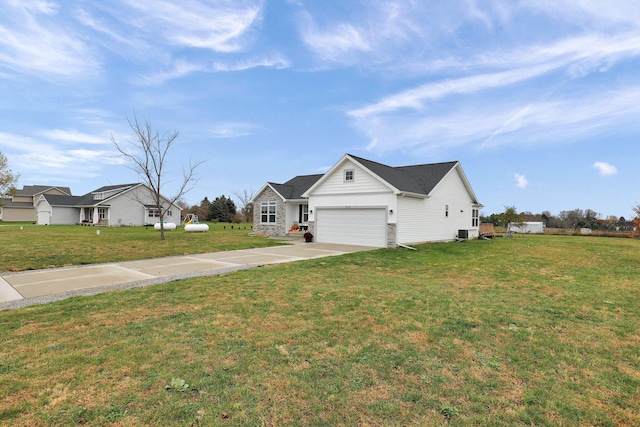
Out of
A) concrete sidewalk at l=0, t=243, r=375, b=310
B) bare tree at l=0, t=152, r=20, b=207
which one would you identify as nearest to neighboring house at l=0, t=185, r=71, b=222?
bare tree at l=0, t=152, r=20, b=207

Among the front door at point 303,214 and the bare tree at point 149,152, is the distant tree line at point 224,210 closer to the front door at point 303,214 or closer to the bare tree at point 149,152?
the front door at point 303,214

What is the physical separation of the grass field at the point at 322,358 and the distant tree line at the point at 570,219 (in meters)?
29.4

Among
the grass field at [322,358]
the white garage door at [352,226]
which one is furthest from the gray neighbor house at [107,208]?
the grass field at [322,358]

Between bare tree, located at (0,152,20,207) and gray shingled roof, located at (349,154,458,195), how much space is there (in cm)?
4158

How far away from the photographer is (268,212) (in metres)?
25.2

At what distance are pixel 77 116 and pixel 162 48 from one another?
383 inches

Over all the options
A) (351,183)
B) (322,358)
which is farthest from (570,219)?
(322,358)

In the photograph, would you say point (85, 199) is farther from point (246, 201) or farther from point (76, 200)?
point (246, 201)

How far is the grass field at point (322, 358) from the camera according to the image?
262 cm

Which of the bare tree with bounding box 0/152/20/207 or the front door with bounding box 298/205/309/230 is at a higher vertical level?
the bare tree with bounding box 0/152/20/207

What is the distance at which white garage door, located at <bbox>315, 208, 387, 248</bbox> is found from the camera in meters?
17.0

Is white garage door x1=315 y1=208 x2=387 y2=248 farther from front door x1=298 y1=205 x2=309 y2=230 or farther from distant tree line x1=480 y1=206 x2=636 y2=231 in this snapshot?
distant tree line x1=480 y1=206 x2=636 y2=231

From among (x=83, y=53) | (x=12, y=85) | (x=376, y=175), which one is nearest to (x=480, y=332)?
(x=376, y=175)

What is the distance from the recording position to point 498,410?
268 centimetres
